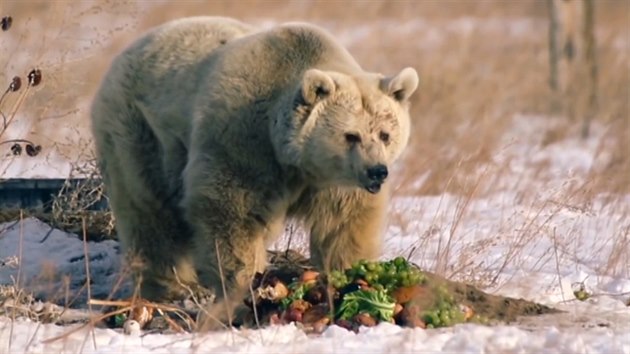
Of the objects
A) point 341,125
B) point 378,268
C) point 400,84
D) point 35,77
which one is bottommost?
point 378,268

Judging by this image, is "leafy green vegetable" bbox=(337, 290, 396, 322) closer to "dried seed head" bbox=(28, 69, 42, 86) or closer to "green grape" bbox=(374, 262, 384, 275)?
"green grape" bbox=(374, 262, 384, 275)

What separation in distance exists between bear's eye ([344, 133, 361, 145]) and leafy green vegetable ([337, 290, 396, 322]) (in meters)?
0.78

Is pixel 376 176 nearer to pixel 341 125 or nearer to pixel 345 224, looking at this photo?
pixel 341 125

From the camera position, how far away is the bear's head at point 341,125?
678cm

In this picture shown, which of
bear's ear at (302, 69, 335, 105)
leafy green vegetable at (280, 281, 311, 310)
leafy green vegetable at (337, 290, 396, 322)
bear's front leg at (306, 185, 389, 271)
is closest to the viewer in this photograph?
leafy green vegetable at (337, 290, 396, 322)

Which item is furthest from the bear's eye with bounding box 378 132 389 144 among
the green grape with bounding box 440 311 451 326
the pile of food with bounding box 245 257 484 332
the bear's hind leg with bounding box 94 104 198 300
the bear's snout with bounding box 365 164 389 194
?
the bear's hind leg with bounding box 94 104 198 300

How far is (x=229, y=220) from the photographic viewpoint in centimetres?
699

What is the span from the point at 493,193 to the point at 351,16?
1540 cm

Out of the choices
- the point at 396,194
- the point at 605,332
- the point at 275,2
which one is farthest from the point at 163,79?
the point at 275,2

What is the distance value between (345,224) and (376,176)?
25.7 inches

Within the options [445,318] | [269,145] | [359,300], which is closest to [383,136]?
[269,145]

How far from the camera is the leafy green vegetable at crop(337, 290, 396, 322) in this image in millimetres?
6391

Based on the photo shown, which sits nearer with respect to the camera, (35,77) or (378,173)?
(378,173)

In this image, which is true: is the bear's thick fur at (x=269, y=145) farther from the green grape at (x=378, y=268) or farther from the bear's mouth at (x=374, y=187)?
the green grape at (x=378, y=268)
